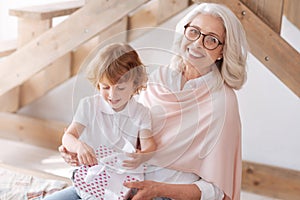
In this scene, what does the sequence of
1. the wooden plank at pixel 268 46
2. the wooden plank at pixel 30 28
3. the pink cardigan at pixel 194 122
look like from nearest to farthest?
the pink cardigan at pixel 194 122 → the wooden plank at pixel 268 46 → the wooden plank at pixel 30 28

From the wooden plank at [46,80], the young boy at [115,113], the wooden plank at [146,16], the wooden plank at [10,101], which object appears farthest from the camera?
the wooden plank at [10,101]

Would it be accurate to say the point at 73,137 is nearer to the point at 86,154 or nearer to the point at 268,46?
the point at 86,154

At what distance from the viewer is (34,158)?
324 centimetres

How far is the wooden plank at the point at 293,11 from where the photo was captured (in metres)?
2.90

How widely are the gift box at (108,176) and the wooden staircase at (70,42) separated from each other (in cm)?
121

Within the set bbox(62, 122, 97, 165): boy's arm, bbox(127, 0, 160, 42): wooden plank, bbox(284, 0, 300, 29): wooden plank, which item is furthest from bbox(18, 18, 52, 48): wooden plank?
bbox(62, 122, 97, 165): boy's arm

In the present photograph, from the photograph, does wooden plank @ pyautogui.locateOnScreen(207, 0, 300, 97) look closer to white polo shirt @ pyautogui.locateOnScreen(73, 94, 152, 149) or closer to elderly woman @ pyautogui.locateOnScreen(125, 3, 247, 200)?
elderly woman @ pyautogui.locateOnScreen(125, 3, 247, 200)

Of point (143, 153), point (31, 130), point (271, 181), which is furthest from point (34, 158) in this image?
point (143, 153)

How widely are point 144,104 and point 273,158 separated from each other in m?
1.62

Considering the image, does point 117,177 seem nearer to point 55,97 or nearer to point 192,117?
point 192,117

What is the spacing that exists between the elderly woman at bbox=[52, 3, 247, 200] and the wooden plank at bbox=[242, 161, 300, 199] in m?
1.36

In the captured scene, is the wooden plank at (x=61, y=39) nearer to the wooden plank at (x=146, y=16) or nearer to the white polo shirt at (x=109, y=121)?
the wooden plank at (x=146, y=16)

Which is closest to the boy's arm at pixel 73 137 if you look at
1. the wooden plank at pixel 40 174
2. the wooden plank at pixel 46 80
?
the wooden plank at pixel 40 174

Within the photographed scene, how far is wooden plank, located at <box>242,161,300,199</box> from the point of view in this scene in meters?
2.92
